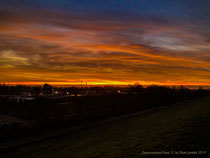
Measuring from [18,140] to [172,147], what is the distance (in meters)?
19.1

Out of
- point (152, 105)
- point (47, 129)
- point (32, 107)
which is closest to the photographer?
point (47, 129)

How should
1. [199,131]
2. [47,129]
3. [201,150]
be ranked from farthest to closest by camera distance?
1. [47,129]
2. [199,131]
3. [201,150]

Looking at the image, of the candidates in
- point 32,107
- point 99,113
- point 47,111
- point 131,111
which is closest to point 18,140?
point 47,111

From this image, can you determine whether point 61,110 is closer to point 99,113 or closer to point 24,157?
point 99,113

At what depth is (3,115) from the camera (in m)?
34.3

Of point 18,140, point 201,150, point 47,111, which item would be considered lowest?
point 18,140

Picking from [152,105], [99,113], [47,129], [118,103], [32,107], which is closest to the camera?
[47,129]

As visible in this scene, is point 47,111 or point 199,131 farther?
point 47,111

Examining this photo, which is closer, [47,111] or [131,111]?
[47,111]

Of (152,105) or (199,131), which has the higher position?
(199,131)

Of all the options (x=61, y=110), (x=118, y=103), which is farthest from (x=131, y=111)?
(x=61, y=110)

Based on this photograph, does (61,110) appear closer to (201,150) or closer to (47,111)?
(47,111)

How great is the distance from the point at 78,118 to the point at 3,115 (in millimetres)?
16835

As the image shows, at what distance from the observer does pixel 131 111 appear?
40969 mm
